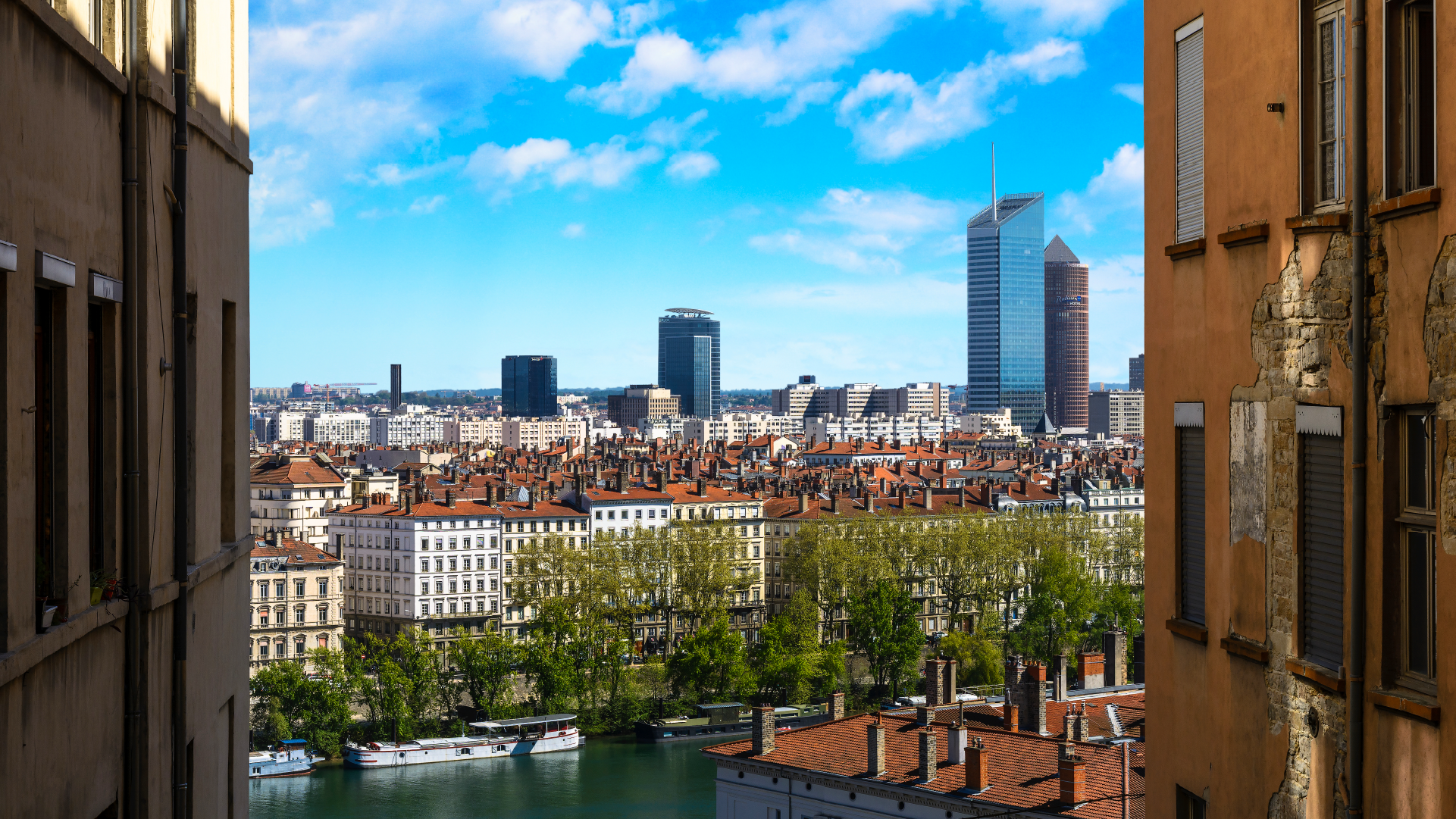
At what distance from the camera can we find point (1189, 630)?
22.3ft

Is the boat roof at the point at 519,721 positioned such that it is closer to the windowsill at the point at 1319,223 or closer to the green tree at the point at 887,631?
the green tree at the point at 887,631

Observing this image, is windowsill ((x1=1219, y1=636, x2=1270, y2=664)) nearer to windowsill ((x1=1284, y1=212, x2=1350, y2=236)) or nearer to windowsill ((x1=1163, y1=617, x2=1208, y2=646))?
windowsill ((x1=1163, y1=617, x2=1208, y2=646))

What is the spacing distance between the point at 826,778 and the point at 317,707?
2986cm

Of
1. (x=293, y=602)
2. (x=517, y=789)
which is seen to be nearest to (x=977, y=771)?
(x=517, y=789)

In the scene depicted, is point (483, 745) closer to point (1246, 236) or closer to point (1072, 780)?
point (1072, 780)

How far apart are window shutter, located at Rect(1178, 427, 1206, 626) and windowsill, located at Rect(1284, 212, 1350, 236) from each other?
4.48 ft

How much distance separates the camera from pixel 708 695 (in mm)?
58781

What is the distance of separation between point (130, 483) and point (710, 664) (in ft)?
175

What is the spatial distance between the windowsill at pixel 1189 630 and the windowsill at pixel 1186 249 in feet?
5.52

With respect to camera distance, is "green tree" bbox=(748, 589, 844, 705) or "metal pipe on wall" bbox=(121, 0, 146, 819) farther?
"green tree" bbox=(748, 589, 844, 705)

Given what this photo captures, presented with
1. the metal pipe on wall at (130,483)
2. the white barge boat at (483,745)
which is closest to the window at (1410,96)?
the metal pipe on wall at (130,483)

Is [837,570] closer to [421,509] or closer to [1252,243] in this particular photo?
[421,509]

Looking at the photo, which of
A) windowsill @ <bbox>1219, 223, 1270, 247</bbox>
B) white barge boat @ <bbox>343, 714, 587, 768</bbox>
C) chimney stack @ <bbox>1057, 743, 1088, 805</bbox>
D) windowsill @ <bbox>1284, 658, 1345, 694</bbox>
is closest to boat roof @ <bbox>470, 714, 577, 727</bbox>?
white barge boat @ <bbox>343, 714, 587, 768</bbox>

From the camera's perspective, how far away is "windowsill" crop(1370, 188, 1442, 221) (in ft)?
15.6
